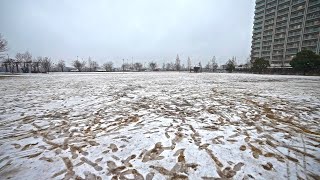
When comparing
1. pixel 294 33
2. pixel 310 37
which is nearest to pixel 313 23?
pixel 310 37

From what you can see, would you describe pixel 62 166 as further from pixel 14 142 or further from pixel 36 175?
pixel 14 142

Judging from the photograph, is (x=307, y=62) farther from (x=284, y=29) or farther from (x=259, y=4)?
(x=259, y=4)

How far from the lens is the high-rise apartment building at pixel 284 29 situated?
72.4m

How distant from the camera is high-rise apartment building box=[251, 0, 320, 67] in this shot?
72438mm

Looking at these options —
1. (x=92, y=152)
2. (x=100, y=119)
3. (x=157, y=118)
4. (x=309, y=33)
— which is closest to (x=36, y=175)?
(x=92, y=152)

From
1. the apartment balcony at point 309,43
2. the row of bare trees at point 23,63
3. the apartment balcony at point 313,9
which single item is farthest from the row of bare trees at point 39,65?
the apartment balcony at point 313,9

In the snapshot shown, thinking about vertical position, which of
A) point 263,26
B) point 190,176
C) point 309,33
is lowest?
point 190,176

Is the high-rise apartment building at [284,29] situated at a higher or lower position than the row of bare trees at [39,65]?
higher

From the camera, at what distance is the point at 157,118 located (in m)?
5.41

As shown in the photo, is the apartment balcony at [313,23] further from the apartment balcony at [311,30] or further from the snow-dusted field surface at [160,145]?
Answer: the snow-dusted field surface at [160,145]

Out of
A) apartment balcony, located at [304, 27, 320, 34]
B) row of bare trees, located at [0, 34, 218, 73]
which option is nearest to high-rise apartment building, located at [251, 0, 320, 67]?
apartment balcony, located at [304, 27, 320, 34]

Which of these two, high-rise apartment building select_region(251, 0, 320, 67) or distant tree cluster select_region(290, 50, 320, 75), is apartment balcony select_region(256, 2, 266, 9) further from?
distant tree cluster select_region(290, 50, 320, 75)

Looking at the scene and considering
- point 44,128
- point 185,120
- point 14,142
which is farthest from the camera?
point 185,120

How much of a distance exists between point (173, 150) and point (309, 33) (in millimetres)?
99696
